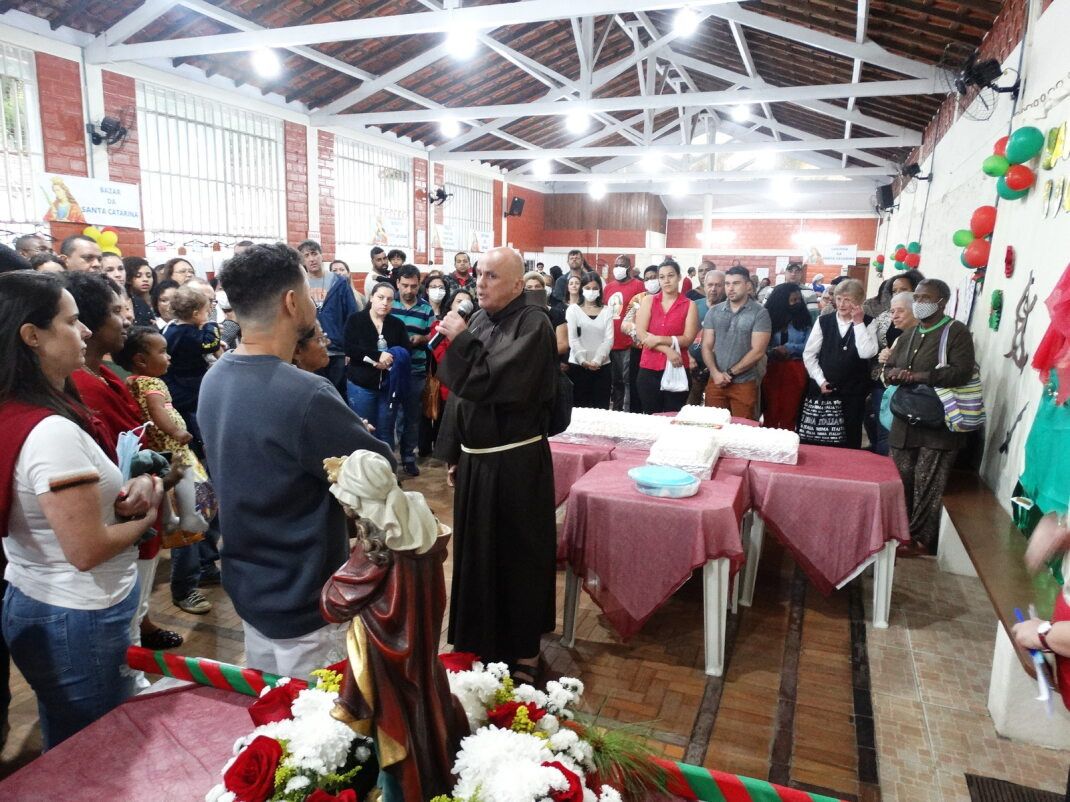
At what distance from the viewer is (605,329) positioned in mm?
5234

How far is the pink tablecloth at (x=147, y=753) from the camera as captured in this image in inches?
40.2

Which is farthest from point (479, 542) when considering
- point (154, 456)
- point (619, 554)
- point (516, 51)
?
point (516, 51)

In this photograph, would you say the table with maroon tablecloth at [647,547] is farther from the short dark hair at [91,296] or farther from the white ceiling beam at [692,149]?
the white ceiling beam at [692,149]

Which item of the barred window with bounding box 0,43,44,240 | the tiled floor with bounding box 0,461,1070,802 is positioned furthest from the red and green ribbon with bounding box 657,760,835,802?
the barred window with bounding box 0,43,44,240

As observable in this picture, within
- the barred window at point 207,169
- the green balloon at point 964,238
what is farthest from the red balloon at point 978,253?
the barred window at point 207,169

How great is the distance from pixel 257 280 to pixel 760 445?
2.32 m

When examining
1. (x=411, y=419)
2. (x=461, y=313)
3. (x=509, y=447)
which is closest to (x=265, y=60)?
(x=461, y=313)

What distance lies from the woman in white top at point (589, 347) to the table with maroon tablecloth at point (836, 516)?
2.42 meters

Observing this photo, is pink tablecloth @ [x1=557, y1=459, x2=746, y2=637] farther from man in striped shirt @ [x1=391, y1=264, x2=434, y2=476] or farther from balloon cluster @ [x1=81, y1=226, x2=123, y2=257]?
balloon cluster @ [x1=81, y1=226, x2=123, y2=257]

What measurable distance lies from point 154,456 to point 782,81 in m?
11.0

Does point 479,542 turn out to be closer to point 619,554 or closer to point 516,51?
point 619,554

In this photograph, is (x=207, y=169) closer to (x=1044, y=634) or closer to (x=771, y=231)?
(x=1044, y=634)

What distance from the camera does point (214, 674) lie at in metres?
1.29

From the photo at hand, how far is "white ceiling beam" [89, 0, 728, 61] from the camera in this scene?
17.4ft
